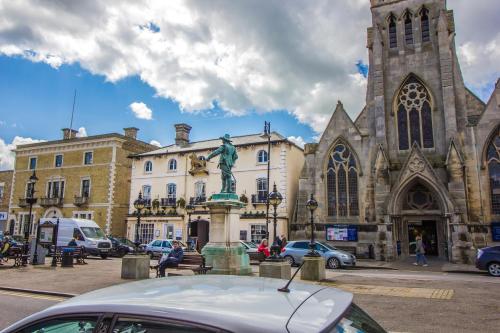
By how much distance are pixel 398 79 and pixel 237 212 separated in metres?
20.7

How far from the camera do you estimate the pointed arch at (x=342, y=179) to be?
29.3 meters

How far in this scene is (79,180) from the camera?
41.2 meters

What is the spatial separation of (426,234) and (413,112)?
353 inches

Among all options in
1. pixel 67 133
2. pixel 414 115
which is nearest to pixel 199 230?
pixel 414 115

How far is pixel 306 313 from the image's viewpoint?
210 centimetres

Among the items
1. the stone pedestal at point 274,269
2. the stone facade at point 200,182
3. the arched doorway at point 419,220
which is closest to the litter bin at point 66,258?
the stone pedestal at point 274,269

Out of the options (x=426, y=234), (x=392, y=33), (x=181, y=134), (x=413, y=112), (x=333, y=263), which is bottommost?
(x=333, y=263)

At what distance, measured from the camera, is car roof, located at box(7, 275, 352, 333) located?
199 centimetres

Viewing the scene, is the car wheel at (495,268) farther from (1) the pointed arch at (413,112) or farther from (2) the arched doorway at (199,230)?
(2) the arched doorway at (199,230)

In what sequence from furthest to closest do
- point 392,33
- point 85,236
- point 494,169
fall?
1. point 392,33
2. point 85,236
3. point 494,169

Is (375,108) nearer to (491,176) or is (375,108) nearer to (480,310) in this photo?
(491,176)

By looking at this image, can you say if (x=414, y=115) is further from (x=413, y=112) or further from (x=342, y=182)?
(x=342, y=182)

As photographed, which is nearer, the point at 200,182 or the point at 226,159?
the point at 226,159

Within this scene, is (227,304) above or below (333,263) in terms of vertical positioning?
above
